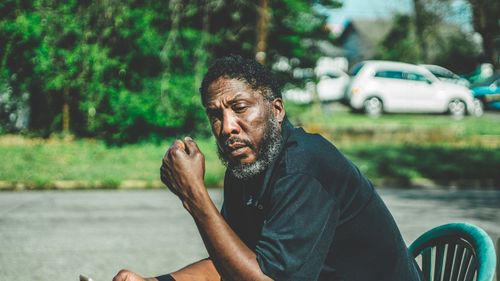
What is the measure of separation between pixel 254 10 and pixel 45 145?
18.1ft

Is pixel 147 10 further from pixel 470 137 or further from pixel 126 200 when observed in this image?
pixel 470 137

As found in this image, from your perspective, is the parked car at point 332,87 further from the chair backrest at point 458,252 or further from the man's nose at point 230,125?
the man's nose at point 230,125

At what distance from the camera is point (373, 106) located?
81.3 ft

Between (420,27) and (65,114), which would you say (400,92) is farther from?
(420,27)

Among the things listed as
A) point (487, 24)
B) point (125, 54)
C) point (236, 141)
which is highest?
point (487, 24)

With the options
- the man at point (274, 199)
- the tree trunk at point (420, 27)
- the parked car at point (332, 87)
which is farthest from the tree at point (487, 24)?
the man at point (274, 199)

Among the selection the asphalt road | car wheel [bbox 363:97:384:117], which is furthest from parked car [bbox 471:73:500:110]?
the asphalt road

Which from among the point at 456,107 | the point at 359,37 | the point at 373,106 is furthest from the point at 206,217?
the point at 359,37

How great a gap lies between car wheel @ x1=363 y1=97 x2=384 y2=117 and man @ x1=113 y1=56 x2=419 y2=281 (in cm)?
2282

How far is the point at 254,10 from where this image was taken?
53.1 feet

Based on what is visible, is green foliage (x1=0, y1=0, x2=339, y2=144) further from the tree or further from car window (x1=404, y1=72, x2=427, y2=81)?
the tree

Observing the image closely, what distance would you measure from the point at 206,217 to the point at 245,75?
480 mm

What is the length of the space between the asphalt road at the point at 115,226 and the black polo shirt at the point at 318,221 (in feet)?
12.6

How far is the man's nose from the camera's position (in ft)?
7.06
